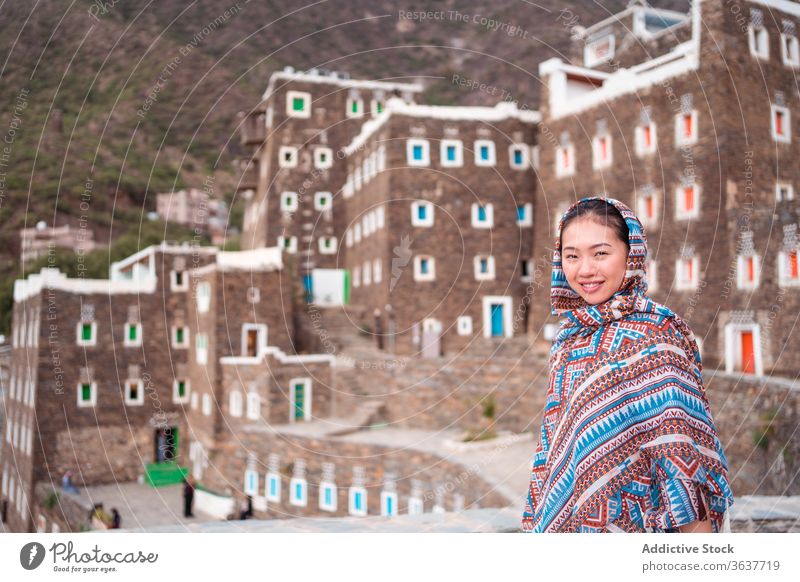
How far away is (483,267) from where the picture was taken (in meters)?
26.6

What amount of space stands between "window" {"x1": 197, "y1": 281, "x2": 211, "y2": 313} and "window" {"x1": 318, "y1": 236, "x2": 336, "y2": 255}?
7417mm

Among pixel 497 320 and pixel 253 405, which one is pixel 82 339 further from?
pixel 497 320

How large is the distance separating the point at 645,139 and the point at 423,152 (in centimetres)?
781

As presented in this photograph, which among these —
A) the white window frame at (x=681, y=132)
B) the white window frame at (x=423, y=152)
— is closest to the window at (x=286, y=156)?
the white window frame at (x=423, y=152)

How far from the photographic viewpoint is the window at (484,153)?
2658 centimetres

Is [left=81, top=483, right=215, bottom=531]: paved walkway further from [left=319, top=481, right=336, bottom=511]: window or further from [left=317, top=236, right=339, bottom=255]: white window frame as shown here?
[left=317, top=236, right=339, bottom=255]: white window frame

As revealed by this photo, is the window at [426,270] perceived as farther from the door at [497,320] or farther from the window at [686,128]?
the window at [686,128]

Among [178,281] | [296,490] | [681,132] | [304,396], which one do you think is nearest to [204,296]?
[178,281]

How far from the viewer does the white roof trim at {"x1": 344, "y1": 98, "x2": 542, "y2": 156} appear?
25895mm

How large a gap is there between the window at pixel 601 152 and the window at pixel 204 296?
1237 centimetres

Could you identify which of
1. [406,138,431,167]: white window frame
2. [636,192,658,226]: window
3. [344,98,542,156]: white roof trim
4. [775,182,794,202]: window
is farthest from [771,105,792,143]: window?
[406,138,431,167]: white window frame
